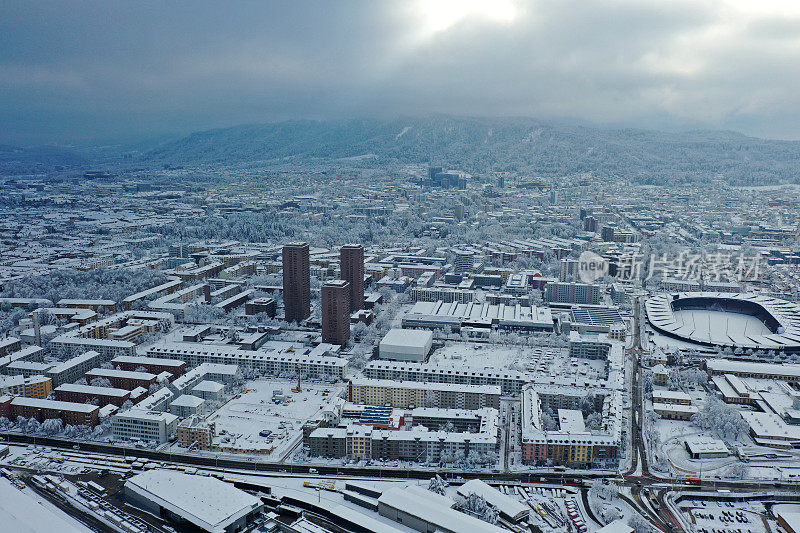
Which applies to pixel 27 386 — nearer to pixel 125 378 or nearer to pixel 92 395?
pixel 92 395

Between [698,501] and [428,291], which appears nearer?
[698,501]

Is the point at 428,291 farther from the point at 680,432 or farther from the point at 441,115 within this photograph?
the point at 441,115

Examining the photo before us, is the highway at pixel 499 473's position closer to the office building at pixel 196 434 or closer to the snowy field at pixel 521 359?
the office building at pixel 196 434

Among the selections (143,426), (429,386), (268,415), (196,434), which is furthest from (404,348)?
(143,426)

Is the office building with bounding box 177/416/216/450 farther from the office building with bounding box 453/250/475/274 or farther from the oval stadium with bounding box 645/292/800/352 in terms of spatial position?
the office building with bounding box 453/250/475/274

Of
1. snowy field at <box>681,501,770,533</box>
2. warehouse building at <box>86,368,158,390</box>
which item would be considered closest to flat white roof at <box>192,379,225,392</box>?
warehouse building at <box>86,368,158,390</box>

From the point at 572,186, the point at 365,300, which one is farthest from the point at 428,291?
the point at 572,186
